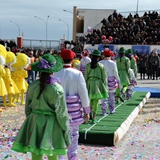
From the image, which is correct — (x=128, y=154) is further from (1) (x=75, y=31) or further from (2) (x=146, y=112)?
(1) (x=75, y=31)

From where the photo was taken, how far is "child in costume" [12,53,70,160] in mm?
4539


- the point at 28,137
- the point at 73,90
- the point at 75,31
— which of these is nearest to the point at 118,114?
the point at 73,90

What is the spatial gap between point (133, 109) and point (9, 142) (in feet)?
15.4

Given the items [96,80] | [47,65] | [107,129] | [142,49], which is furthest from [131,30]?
[47,65]

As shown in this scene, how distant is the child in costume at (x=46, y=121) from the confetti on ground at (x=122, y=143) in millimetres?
1807

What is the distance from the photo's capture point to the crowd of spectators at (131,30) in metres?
30.1

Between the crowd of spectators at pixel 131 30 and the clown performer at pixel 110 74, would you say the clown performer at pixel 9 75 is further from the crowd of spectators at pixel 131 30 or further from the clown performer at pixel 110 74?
the crowd of spectators at pixel 131 30

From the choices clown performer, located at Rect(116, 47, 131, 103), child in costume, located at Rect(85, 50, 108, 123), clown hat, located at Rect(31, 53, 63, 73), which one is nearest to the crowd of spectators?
clown performer, located at Rect(116, 47, 131, 103)

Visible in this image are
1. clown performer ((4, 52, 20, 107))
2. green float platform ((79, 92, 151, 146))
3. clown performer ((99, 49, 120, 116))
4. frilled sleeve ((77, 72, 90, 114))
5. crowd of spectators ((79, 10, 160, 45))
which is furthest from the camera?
crowd of spectators ((79, 10, 160, 45))

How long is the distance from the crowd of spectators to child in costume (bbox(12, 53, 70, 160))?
25031 millimetres

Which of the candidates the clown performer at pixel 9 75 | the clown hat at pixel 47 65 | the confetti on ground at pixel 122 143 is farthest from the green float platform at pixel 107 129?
the clown hat at pixel 47 65

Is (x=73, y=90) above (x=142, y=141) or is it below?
above

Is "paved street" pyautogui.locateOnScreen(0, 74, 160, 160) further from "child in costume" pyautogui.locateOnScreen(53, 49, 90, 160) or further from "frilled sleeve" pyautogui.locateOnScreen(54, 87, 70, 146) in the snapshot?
"frilled sleeve" pyautogui.locateOnScreen(54, 87, 70, 146)

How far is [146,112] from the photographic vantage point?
11875mm
